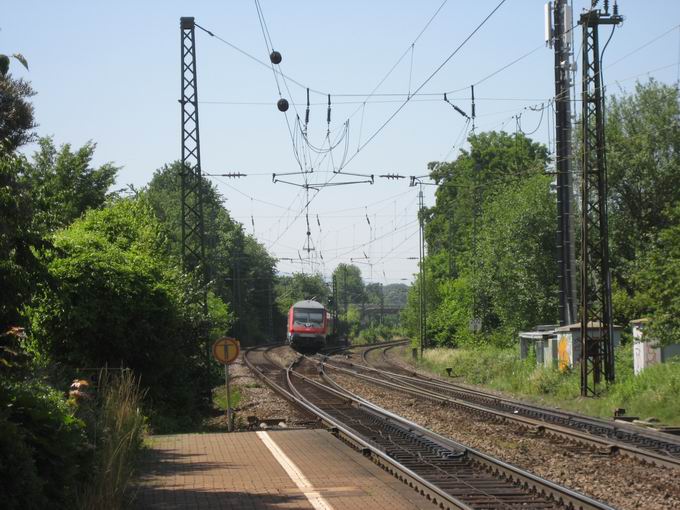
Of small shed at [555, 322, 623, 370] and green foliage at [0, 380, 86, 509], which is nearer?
green foliage at [0, 380, 86, 509]

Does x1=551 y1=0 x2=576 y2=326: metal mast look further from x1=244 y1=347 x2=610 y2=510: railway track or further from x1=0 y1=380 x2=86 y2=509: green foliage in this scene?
x1=0 y1=380 x2=86 y2=509: green foliage

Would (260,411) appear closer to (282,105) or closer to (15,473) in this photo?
(282,105)

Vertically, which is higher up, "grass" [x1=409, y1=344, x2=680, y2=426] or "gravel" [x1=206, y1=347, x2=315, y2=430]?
"grass" [x1=409, y1=344, x2=680, y2=426]

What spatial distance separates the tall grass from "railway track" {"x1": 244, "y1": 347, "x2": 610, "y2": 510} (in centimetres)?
374

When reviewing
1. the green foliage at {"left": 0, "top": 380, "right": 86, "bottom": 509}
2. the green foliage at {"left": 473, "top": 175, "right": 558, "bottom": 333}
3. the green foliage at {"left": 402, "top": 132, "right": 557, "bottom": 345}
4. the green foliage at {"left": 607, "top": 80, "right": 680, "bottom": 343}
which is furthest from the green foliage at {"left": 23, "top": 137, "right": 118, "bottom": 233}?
the green foliage at {"left": 0, "top": 380, "right": 86, "bottom": 509}

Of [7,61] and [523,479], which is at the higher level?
[7,61]

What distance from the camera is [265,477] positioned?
12.4 m

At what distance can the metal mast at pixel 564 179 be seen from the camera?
35.2 m

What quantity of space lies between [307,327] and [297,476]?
49.6m

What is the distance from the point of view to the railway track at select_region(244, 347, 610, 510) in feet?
36.4

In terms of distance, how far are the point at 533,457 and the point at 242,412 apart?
12381 mm

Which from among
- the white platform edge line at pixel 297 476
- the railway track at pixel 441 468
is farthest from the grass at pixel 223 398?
the white platform edge line at pixel 297 476

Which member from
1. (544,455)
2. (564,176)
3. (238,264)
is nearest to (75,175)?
(564,176)

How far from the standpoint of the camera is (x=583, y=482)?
12734 millimetres
